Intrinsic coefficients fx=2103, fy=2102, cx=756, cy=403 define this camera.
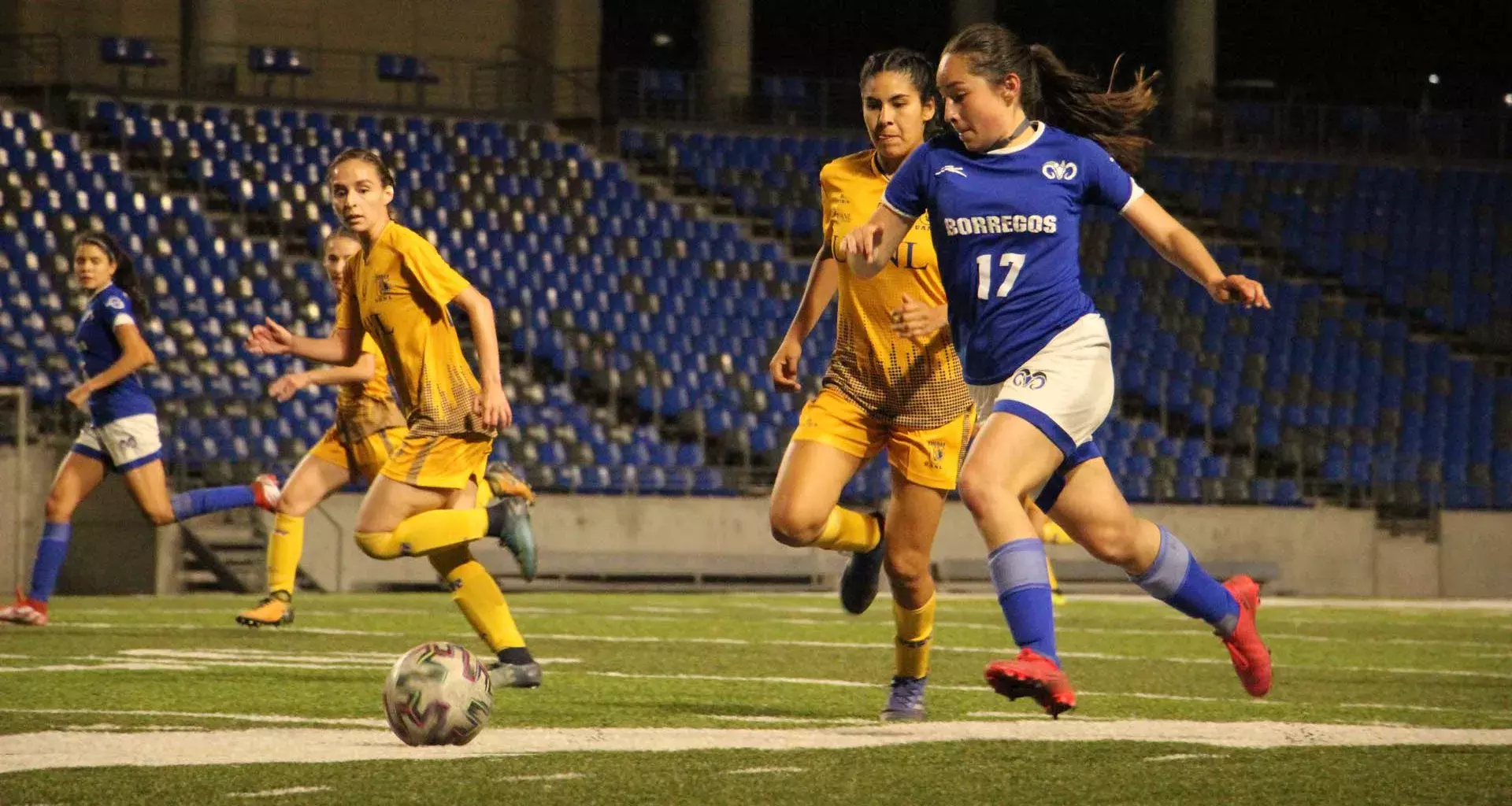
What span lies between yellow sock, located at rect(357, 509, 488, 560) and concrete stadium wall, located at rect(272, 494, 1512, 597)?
1160cm

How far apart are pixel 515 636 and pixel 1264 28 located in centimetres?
2935

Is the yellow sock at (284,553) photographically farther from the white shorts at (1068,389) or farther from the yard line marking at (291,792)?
the yard line marking at (291,792)

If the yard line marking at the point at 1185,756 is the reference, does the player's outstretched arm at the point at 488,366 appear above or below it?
above

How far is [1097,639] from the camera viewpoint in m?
12.5

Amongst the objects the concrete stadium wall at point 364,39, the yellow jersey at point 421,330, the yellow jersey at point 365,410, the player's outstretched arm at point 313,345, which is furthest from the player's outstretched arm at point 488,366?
the concrete stadium wall at point 364,39

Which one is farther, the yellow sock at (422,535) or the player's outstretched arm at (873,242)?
the yellow sock at (422,535)

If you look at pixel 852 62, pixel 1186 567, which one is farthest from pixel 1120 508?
pixel 852 62

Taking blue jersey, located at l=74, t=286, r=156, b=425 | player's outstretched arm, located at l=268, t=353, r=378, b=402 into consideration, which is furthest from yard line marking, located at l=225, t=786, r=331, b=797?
blue jersey, located at l=74, t=286, r=156, b=425

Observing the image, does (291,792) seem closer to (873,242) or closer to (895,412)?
(873,242)

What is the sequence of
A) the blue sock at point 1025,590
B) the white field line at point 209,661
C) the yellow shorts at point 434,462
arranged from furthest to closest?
the white field line at point 209,661 < the yellow shorts at point 434,462 < the blue sock at point 1025,590

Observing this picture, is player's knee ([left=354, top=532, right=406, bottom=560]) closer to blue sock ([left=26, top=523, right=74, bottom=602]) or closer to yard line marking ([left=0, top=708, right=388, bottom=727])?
yard line marking ([left=0, top=708, right=388, bottom=727])

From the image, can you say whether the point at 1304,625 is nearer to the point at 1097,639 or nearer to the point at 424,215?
the point at 1097,639

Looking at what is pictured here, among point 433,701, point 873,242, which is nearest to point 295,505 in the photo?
point 433,701

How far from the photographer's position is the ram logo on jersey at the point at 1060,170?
20.0 feet
